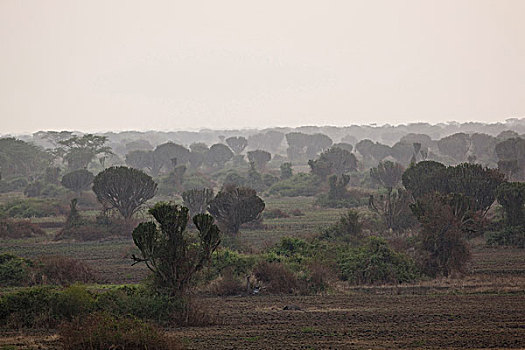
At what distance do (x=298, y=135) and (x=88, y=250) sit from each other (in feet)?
331

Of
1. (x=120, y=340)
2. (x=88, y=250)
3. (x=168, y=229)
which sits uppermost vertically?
(x=168, y=229)

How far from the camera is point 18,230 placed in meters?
39.9

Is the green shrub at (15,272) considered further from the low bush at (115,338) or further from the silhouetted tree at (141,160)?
the silhouetted tree at (141,160)

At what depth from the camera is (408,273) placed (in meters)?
24.7

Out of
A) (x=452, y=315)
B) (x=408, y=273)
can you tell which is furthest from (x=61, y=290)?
(x=408, y=273)

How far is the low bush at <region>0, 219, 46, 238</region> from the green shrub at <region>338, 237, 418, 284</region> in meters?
22.8

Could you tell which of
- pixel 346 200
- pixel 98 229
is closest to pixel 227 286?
pixel 98 229

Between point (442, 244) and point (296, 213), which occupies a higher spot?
point (442, 244)

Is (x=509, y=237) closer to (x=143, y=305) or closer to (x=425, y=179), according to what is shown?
(x=425, y=179)

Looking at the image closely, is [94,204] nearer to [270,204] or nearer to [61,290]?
[270,204]

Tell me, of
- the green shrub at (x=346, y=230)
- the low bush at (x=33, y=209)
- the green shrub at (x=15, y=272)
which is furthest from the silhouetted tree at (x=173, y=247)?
the low bush at (x=33, y=209)

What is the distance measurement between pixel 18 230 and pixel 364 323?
1147 inches

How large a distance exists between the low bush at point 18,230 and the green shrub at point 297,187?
2994 centimetres

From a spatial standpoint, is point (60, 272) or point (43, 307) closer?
point (43, 307)
